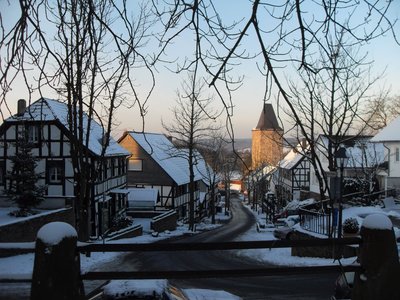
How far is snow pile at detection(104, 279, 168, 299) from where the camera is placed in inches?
184

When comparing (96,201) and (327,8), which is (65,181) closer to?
(96,201)

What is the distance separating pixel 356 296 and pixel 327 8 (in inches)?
94.2

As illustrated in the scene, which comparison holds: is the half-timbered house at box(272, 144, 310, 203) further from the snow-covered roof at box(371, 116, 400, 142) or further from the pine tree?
the pine tree

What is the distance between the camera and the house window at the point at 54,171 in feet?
101

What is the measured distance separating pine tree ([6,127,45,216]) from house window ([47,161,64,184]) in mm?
4507

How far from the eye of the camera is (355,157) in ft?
145

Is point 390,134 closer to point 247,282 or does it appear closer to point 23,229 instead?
point 247,282

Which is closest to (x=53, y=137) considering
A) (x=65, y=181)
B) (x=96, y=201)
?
(x=65, y=181)

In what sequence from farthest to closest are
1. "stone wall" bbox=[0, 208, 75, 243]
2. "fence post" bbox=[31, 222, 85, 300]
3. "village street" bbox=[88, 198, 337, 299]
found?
"stone wall" bbox=[0, 208, 75, 243], "village street" bbox=[88, 198, 337, 299], "fence post" bbox=[31, 222, 85, 300]

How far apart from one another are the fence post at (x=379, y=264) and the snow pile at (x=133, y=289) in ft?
6.10

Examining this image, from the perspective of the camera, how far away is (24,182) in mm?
25750

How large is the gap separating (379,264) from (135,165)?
1664 inches

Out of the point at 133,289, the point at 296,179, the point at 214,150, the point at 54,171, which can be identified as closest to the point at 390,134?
the point at 214,150

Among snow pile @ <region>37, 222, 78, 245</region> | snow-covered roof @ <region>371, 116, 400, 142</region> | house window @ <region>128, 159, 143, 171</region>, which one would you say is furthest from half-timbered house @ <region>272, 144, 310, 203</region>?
snow pile @ <region>37, 222, 78, 245</region>
